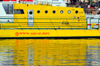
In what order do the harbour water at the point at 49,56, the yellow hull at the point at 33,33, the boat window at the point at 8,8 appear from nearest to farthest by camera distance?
1. the harbour water at the point at 49,56
2. the yellow hull at the point at 33,33
3. the boat window at the point at 8,8

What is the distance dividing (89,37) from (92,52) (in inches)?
297

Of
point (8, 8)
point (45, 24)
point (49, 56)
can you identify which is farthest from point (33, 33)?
point (49, 56)

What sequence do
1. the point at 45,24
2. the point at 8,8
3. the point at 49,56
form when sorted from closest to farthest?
the point at 49,56, the point at 45,24, the point at 8,8

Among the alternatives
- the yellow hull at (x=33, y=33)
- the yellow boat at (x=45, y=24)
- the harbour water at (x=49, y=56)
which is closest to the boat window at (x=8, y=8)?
the yellow boat at (x=45, y=24)

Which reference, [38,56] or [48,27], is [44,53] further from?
[48,27]

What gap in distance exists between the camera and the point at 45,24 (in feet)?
90.7

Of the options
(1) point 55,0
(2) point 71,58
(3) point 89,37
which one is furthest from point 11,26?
(1) point 55,0

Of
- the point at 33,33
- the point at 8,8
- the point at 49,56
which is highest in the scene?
the point at 8,8

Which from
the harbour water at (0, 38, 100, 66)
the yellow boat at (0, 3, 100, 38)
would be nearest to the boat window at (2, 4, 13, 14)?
the yellow boat at (0, 3, 100, 38)

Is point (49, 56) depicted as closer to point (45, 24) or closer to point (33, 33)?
point (33, 33)

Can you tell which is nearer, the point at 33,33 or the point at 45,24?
the point at 33,33

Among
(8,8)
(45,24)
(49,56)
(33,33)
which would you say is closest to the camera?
(49,56)

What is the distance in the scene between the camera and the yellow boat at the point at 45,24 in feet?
79.6

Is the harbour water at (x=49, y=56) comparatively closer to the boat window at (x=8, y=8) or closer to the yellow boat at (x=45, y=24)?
the yellow boat at (x=45, y=24)
